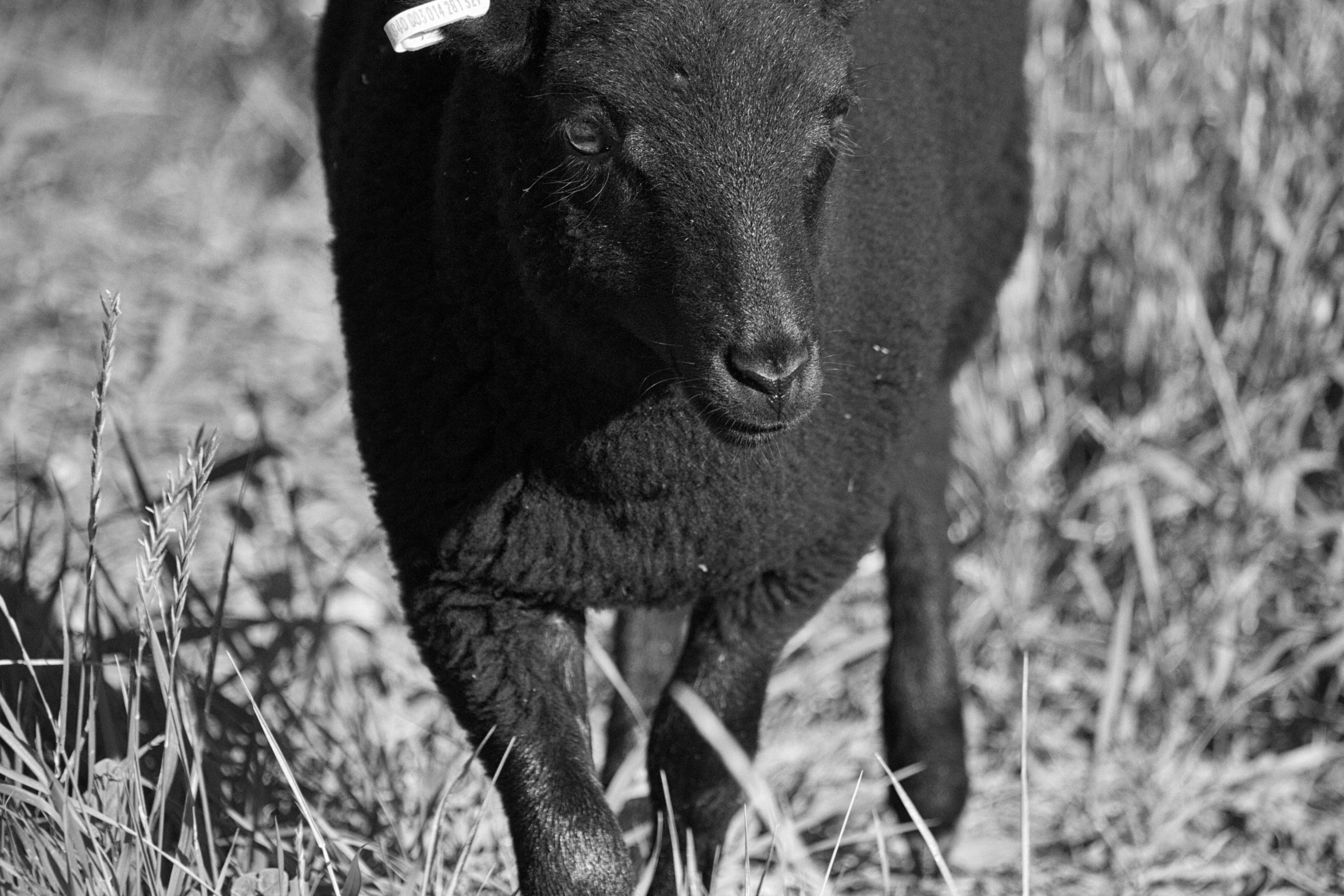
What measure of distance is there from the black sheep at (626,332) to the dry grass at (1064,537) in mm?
444

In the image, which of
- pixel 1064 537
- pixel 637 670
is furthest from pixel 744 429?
pixel 1064 537

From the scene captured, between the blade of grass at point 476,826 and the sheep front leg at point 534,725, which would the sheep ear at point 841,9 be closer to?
the sheep front leg at point 534,725

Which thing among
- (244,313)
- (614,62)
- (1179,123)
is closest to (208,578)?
(244,313)

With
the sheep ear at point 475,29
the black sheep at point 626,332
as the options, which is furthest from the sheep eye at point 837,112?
the sheep ear at point 475,29

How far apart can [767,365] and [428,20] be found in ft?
2.39

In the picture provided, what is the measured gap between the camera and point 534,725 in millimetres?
2701

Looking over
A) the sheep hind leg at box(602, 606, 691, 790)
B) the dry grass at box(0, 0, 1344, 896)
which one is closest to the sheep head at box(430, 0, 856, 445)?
the dry grass at box(0, 0, 1344, 896)

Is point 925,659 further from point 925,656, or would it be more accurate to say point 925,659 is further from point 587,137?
point 587,137

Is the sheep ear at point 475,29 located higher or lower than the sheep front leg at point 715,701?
higher

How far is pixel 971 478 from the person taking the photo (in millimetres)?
4738

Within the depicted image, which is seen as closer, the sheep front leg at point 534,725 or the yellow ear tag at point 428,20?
the yellow ear tag at point 428,20

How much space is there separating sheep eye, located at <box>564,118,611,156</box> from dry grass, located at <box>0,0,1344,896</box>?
3.85 feet

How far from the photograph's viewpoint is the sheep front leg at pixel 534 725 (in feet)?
8.51

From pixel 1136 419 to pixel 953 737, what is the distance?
4.07 ft
